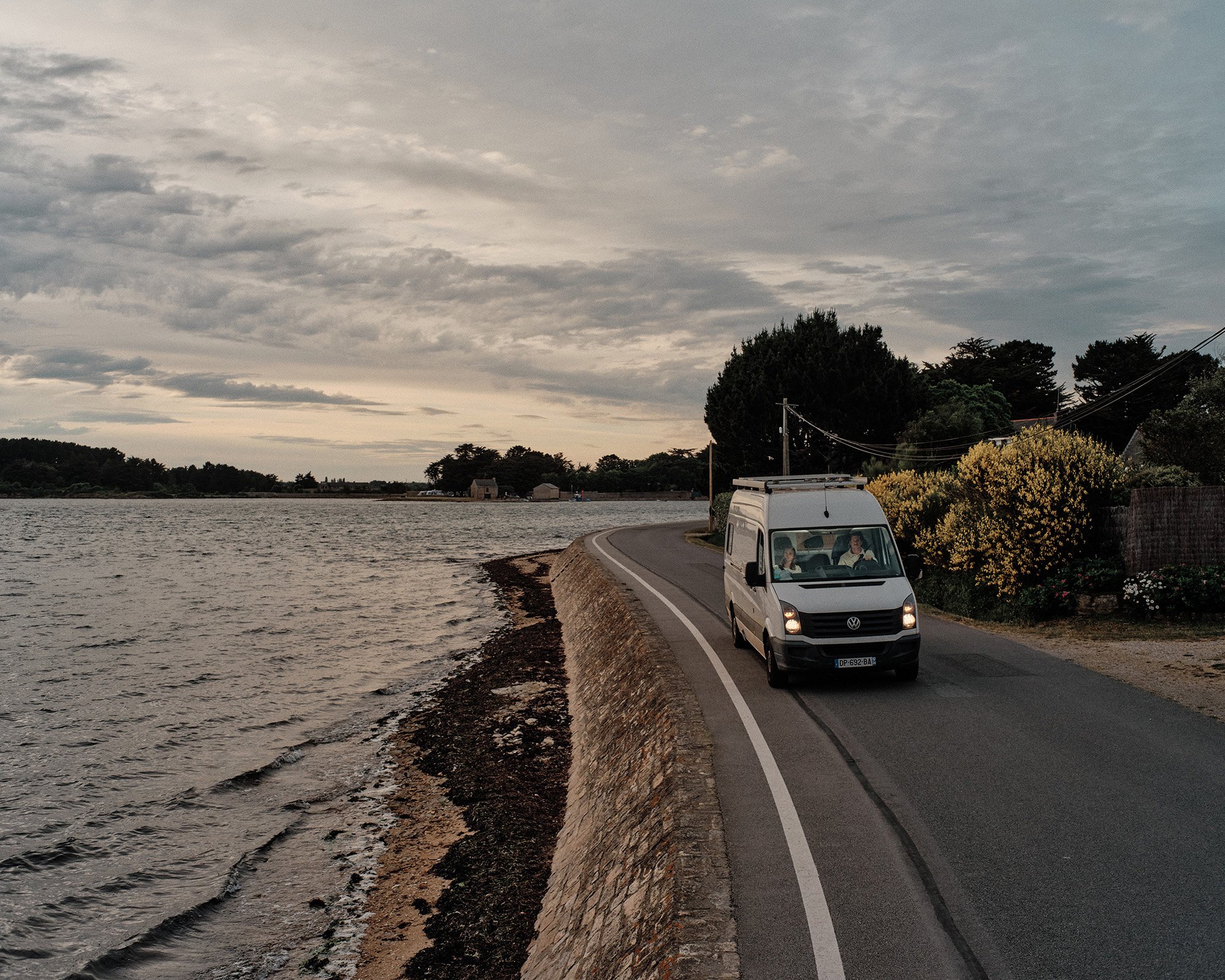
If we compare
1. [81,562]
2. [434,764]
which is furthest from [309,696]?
[81,562]

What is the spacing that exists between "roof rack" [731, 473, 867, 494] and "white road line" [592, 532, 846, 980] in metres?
3.05

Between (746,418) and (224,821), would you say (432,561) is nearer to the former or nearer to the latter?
(746,418)

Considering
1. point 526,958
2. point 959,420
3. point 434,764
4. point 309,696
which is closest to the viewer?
point 526,958

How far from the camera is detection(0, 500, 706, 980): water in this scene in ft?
30.1

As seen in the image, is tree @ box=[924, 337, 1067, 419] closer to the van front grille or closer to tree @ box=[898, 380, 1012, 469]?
tree @ box=[898, 380, 1012, 469]

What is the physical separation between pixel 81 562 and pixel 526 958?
5880 centimetres

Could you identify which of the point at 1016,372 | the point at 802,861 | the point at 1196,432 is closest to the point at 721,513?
the point at 1196,432

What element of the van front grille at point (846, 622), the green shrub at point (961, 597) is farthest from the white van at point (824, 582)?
the green shrub at point (961, 597)

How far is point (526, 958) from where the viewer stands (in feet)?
25.0

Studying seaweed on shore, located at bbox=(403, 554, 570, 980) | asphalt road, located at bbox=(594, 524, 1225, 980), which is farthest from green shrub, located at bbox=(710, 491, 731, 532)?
asphalt road, located at bbox=(594, 524, 1225, 980)

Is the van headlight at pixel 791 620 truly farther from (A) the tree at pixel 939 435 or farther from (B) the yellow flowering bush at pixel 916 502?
(A) the tree at pixel 939 435

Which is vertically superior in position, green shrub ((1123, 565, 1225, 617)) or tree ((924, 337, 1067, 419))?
tree ((924, 337, 1067, 419))

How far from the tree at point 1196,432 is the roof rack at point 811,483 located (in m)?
24.5

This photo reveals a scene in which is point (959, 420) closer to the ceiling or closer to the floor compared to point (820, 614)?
closer to the ceiling
